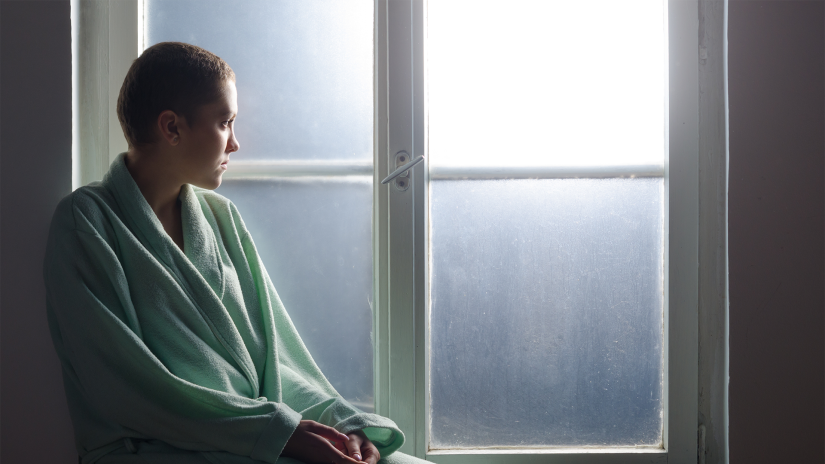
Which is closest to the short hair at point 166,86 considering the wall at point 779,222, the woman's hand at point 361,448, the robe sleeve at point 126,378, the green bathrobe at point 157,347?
the green bathrobe at point 157,347

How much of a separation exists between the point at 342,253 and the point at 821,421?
1.10 m

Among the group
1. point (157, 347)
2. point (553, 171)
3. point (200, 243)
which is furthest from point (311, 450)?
point (553, 171)

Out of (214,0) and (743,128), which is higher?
(214,0)

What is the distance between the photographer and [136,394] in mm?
852

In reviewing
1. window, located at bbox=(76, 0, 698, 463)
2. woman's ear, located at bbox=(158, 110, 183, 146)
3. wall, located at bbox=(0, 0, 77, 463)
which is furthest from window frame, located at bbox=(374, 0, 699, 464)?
wall, located at bbox=(0, 0, 77, 463)

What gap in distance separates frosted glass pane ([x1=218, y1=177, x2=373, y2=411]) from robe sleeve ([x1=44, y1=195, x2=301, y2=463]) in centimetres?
38

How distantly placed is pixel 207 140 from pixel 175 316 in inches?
12.9

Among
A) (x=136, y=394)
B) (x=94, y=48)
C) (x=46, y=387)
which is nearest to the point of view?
(x=136, y=394)

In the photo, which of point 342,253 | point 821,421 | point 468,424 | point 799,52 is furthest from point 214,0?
point 821,421

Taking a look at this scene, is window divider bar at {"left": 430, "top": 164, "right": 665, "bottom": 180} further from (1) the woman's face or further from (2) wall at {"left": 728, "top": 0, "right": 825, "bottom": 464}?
(1) the woman's face

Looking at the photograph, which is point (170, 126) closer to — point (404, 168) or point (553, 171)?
point (404, 168)

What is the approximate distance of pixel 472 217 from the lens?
126cm

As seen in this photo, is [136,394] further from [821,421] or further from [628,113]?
[821,421]

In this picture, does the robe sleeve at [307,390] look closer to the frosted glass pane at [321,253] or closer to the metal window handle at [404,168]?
the frosted glass pane at [321,253]
